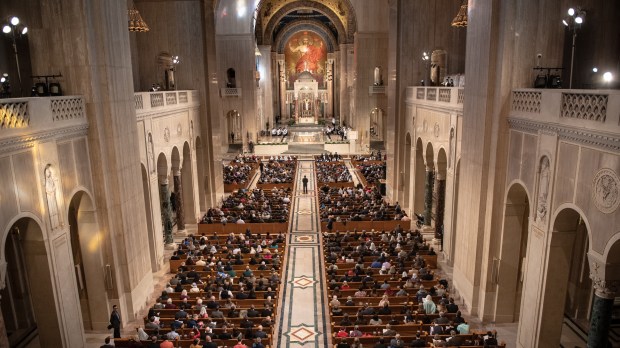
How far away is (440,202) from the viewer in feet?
59.2

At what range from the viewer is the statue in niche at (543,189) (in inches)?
377

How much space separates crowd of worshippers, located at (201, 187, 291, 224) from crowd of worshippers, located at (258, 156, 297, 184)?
9.64ft

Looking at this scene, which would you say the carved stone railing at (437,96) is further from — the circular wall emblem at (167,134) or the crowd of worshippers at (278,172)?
the circular wall emblem at (167,134)

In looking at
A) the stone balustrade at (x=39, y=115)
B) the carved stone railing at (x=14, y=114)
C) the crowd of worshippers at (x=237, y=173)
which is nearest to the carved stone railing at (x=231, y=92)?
the crowd of worshippers at (x=237, y=173)

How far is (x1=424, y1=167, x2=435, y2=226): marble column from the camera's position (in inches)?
771

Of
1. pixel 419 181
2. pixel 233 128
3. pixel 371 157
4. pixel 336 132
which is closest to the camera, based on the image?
pixel 419 181

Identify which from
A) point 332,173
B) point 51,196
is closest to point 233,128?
point 332,173

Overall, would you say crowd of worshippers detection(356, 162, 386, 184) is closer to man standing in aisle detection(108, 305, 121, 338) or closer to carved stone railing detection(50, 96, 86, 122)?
man standing in aisle detection(108, 305, 121, 338)

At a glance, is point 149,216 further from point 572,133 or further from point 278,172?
point 278,172

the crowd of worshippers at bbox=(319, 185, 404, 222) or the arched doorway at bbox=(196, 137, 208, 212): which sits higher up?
the arched doorway at bbox=(196, 137, 208, 212)

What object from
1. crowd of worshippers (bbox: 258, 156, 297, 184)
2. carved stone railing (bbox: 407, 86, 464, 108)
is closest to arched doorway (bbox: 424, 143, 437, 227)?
carved stone railing (bbox: 407, 86, 464, 108)

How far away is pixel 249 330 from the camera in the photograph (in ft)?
35.1

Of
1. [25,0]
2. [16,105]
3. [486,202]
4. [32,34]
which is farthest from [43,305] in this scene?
[486,202]

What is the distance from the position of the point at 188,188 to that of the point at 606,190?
17.6 meters
